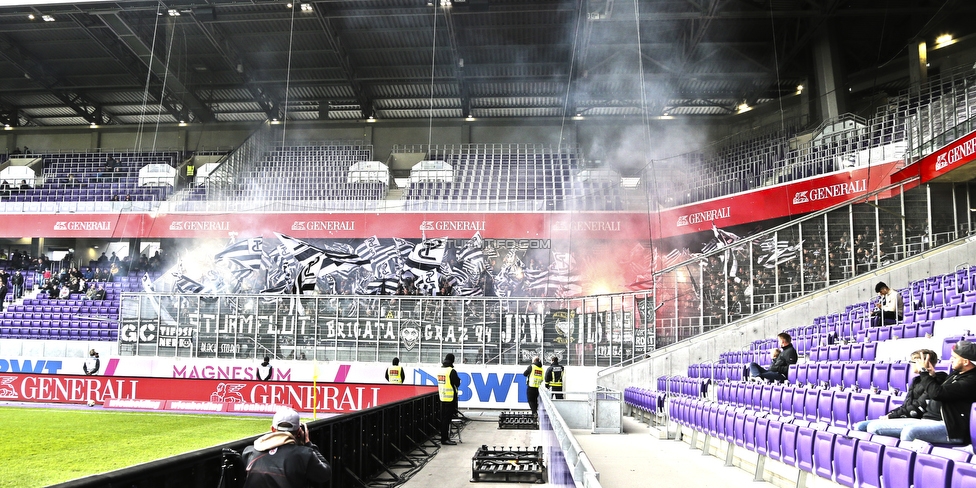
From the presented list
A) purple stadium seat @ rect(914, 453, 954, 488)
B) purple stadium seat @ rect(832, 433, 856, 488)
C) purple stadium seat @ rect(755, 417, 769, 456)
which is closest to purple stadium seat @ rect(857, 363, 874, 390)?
purple stadium seat @ rect(755, 417, 769, 456)

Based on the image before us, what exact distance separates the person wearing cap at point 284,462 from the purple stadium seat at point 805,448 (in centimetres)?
429

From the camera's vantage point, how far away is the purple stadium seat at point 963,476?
402 centimetres

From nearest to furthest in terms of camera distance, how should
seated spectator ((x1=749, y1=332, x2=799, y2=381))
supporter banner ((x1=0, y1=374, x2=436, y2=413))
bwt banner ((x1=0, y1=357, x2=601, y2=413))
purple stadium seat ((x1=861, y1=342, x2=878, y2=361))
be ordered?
purple stadium seat ((x1=861, y1=342, x2=878, y2=361)), seated spectator ((x1=749, y1=332, x2=799, y2=381)), supporter banner ((x1=0, y1=374, x2=436, y2=413)), bwt banner ((x1=0, y1=357, x2=601, y2=413))

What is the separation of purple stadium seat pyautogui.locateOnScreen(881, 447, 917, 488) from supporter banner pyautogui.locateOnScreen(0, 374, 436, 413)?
12.9 meters

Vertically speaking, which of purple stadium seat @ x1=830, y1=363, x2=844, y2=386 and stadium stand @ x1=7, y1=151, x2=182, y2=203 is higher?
stadium stand @ x1=7, y1=151, x2=182, y2=203

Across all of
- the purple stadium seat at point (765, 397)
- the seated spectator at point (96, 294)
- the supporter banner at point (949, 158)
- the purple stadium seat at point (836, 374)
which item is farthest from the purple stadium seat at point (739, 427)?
the seated spectator at point (96, 294)

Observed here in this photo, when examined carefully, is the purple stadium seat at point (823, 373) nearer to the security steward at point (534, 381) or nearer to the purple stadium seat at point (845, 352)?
the purple stadium seat at point (845, 352)

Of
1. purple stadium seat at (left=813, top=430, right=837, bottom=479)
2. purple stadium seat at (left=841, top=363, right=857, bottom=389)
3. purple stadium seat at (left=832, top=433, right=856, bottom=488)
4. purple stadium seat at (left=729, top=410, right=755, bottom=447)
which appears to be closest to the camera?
purple stadium seat at (left=832, top=433, right=856, bottom=488)

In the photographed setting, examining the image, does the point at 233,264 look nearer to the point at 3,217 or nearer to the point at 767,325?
the point at 3,217

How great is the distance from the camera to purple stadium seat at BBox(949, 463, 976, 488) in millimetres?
4020

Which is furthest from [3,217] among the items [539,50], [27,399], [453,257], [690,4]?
[690,4]

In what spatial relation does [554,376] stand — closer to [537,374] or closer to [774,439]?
[537,374]

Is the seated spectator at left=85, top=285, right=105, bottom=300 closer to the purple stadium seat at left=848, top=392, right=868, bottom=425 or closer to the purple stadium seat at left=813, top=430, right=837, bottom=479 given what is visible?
the purple stadium seat at left=848, top=392, right=868, bottom=425

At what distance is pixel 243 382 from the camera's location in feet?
61.1
